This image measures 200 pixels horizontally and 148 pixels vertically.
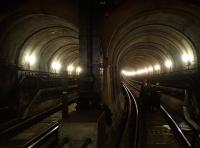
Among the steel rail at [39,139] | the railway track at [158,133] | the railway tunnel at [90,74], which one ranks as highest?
the railway tunnel at [90,74]

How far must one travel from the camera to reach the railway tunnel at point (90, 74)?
7.45 m

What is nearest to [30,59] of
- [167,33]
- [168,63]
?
[167,33]

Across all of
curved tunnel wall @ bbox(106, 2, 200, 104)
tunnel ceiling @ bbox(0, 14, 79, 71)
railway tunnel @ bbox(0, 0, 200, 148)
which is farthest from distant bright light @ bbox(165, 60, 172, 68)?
tunnel ceiling @ bbox(0, 14, 79, 71)

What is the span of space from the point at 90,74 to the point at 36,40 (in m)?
10.6

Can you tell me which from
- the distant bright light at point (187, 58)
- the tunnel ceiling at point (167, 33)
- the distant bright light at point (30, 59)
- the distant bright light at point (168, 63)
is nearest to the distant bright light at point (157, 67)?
the distant bright light at point (168, 63)

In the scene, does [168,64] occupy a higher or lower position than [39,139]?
higher

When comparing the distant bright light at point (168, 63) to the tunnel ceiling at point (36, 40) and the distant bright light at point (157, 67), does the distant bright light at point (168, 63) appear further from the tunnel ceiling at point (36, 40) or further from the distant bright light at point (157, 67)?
the tunnel ceiling at point (36, 40)

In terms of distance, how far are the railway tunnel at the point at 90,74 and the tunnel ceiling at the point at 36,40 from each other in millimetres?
55

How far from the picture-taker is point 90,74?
7465 millimetres

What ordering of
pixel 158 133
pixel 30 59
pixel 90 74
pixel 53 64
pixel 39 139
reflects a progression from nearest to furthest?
pixel 90 74
pixel 39 139
pixel 158 133
pixel 30 59
pixel 53 64

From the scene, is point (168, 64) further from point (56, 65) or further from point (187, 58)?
point (56, 65)

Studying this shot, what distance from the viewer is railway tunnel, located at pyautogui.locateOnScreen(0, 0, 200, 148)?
24.4 feet

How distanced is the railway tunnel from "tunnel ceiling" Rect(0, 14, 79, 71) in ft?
0.18

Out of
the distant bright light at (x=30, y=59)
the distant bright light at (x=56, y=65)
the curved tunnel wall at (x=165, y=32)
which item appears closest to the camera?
the curved tunnel wall at (x=165, y=32)
